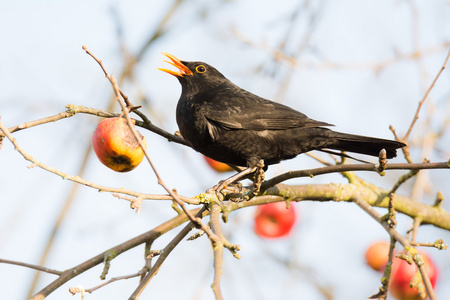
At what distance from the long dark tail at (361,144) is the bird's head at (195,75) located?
1.15 meters

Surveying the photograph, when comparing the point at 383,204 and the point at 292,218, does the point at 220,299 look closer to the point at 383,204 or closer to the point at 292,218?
the point at 383,204

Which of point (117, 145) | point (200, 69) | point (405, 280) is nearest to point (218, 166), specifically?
point (200, 69)

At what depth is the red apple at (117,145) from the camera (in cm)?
290

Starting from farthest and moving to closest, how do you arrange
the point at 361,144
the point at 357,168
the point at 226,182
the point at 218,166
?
the point at 218,166 < the point at 361,144 < the point at 226,182 < the point at 357,168

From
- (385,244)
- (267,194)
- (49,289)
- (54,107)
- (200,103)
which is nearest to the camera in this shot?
(49,289)

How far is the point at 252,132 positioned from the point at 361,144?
29.8 inches

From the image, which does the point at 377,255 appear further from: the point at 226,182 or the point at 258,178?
the point at 258,178

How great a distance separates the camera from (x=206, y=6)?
17.7 feet

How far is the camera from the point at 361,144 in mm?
3793

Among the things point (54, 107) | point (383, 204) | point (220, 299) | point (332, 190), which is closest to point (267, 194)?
point (332, 190)

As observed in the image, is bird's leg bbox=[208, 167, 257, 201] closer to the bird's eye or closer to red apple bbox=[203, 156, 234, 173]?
red apple bbox=[203, 156, 234, 173]

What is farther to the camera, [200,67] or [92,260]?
[200,67]

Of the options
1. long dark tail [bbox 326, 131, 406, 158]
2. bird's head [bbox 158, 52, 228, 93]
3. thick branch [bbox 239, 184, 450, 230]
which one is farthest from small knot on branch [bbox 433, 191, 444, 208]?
bird's head [bbox 158, 52, 228, 93]

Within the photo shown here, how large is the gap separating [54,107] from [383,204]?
9.67ft
